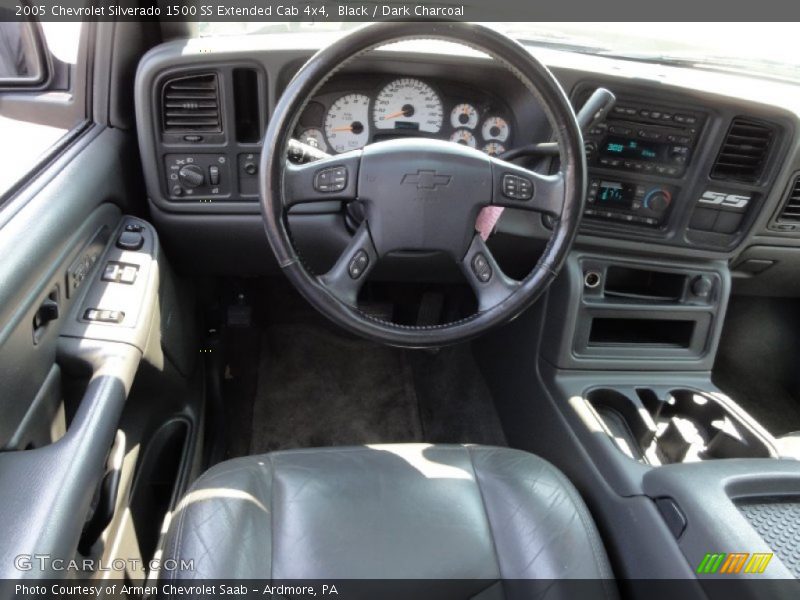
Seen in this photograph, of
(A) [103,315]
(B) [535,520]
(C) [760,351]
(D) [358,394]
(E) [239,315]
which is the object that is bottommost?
(D) [358,394]

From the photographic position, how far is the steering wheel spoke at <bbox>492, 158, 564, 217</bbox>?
4.16 feet

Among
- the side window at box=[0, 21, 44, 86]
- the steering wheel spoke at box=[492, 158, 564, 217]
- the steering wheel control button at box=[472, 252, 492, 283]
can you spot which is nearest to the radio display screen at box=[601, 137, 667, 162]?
the steering wheel spoke at box=[492, 158, 564, 217]

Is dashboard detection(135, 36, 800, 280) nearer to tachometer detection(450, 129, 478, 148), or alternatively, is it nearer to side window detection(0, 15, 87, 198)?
tachometer detection(450, 129, 478, 148)

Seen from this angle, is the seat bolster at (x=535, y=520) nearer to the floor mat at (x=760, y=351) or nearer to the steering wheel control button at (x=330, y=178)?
the steering wheel control button at (x=330, y=178)

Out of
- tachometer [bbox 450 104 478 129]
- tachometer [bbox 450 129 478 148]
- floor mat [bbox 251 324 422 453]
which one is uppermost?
tachometer [bbox 450 104 478 129]

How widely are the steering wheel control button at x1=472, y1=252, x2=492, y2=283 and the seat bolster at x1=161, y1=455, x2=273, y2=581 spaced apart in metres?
0.55

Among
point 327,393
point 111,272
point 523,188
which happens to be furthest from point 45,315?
point 327,393

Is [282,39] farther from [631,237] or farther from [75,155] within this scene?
[631,237]

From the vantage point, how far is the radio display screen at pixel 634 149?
1667 millimetres

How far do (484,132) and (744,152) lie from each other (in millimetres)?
676

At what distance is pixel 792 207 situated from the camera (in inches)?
73.4

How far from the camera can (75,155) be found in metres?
1.43

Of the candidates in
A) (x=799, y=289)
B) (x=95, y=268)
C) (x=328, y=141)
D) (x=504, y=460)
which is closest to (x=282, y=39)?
(x=328, y=141)

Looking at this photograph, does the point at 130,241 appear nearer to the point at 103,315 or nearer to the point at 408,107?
the point at 103,315
